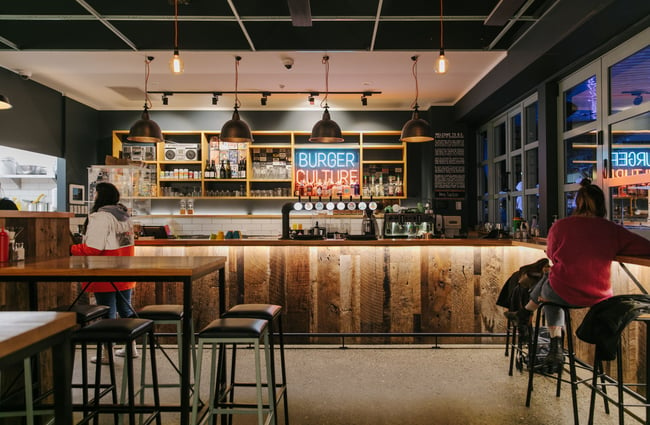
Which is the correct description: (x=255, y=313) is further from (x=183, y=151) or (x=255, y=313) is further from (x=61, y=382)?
(x=183, y=151)

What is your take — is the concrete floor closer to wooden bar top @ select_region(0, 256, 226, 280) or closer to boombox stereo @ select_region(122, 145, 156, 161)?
wooden bar top @ select_region(0, 256, 226, 280)

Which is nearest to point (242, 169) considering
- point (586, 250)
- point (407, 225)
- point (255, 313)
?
point (407, 225)

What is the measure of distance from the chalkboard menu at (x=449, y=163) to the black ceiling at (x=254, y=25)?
262 cm

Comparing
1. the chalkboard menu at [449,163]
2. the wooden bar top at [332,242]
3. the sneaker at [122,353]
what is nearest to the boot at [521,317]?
the wooden bar top at [332,242]

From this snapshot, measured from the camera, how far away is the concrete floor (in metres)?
2.88

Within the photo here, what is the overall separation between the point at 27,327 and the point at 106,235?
262 centimetres

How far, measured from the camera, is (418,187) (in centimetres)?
766

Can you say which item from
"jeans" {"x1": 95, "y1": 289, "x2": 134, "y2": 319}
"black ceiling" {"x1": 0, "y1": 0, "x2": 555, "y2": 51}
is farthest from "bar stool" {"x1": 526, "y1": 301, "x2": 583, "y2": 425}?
"jeans" {"x1": 95, "y1": 289, "x2": 134, "y2": 319}

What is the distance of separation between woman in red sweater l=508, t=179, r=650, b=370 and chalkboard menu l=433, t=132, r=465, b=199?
4110 mm

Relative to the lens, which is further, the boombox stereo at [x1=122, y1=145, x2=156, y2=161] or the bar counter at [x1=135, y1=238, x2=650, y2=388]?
the boombox stereo at [x1=122, y1=145, x2=156, y2=161]

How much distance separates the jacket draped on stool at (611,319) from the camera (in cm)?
216

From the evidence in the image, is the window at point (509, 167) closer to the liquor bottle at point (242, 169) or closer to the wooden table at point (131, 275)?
the liquor bottle at point (242, 169)

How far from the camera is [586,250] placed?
279cm

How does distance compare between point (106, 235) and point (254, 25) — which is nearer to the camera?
point (106, 235)
